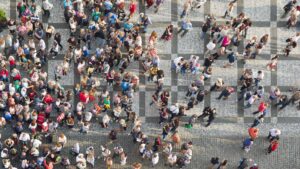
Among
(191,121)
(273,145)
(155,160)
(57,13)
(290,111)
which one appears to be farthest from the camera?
(57,13)

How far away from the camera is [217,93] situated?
109 feet

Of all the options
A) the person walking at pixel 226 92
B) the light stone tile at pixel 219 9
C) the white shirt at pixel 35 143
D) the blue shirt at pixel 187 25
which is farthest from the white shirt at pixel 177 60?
the white shirt at pixel 35 143

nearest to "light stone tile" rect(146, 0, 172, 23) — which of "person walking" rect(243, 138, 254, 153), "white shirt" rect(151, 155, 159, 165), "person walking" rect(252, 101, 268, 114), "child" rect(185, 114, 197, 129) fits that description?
"child" rect(185, 114, 197, 129)

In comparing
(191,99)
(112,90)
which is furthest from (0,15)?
(191,99)

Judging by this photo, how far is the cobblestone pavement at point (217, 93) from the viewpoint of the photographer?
32.6m

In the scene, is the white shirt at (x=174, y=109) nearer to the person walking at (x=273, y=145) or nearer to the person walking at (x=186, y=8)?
the person walking at (x=273, y=145)

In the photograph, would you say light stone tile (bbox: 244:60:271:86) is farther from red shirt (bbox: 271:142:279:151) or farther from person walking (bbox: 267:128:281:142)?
red shirt (bbox: 271:142:279:151)

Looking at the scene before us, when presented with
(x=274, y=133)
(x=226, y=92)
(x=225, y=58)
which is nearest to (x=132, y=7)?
(x=225, y=58)

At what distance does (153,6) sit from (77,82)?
6.20 meters

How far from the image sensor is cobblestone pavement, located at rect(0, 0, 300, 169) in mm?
32594

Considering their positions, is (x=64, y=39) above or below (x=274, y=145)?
above

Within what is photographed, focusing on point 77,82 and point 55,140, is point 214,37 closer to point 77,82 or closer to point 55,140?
point 77,82

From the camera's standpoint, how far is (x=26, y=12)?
32750mm

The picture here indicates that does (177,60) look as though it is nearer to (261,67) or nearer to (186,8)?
(186,8)
